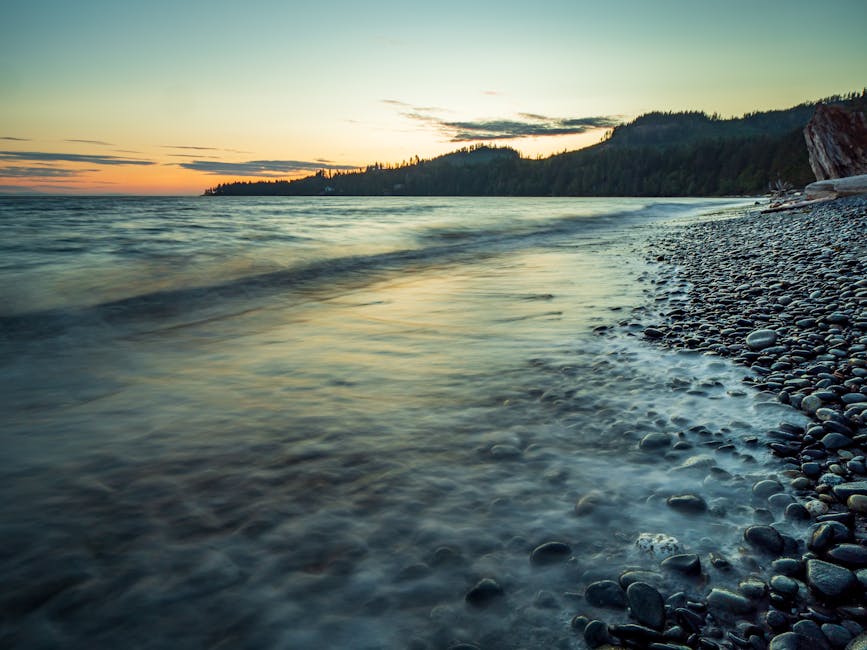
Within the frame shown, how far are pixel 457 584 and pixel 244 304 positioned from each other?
7837 mm

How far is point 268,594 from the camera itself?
1935 mm

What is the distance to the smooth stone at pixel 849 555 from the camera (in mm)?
1784

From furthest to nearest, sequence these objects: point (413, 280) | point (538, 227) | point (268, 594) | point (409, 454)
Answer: point (538, 227), point (413, 280), point (409, 454), point (268, 594)

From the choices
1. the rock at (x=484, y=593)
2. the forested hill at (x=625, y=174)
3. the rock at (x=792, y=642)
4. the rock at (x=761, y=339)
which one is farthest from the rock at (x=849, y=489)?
the forested hill at (x=625, y=174)

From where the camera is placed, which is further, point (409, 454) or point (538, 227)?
point (538, 227)

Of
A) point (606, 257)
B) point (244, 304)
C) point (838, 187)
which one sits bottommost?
point (244, 304)

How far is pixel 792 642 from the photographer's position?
1510mm

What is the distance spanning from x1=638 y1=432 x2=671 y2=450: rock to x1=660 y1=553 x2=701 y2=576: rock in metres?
1.01

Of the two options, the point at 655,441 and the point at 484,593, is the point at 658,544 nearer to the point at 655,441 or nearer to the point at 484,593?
the point at 484,593

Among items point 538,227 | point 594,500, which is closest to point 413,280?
point 594,500

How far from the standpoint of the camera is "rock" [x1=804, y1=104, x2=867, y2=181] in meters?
31.0

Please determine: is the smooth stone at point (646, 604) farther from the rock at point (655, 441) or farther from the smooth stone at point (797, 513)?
the rock at point (655, 441)

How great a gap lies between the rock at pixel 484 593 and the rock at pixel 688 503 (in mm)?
973

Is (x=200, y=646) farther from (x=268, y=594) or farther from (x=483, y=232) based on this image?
(x=483, y=232)
